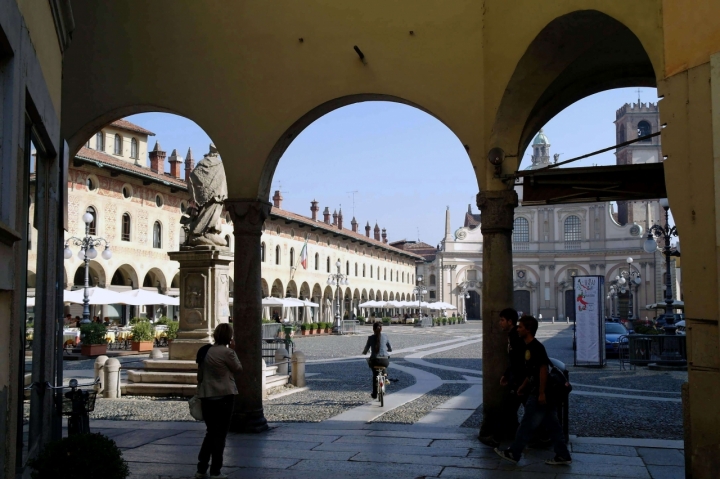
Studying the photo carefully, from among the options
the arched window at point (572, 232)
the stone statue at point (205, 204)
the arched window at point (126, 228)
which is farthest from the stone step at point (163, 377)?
the arched window at point (572, 232)

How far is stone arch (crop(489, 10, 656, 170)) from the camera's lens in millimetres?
8039

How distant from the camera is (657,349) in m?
21.2

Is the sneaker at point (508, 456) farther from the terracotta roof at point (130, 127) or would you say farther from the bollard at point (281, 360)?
the terracotta roof at point (130, 127)

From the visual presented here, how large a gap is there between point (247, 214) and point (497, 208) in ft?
10.5

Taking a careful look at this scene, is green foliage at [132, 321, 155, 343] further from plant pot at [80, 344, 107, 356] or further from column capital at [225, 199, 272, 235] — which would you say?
column capital at [225, 199, 272, 235]

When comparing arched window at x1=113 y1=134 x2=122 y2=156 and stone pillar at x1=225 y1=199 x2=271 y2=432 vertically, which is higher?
arched window at x1=113 y1=134 x2=122 y2=156

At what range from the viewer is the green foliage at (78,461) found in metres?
5.24

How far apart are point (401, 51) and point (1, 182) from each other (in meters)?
5.44

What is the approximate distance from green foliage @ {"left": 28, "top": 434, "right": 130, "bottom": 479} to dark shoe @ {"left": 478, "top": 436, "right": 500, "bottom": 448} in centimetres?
435

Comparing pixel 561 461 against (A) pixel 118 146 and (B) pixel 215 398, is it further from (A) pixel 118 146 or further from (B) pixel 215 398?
(A) pixel 118 146

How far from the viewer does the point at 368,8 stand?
9.43 m

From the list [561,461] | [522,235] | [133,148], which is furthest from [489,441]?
[522,235]

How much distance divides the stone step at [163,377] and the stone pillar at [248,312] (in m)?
4.48

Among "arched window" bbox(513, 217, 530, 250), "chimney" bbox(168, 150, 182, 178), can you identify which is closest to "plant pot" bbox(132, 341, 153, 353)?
"chimney" bbox(168, 150, 182, 178)
